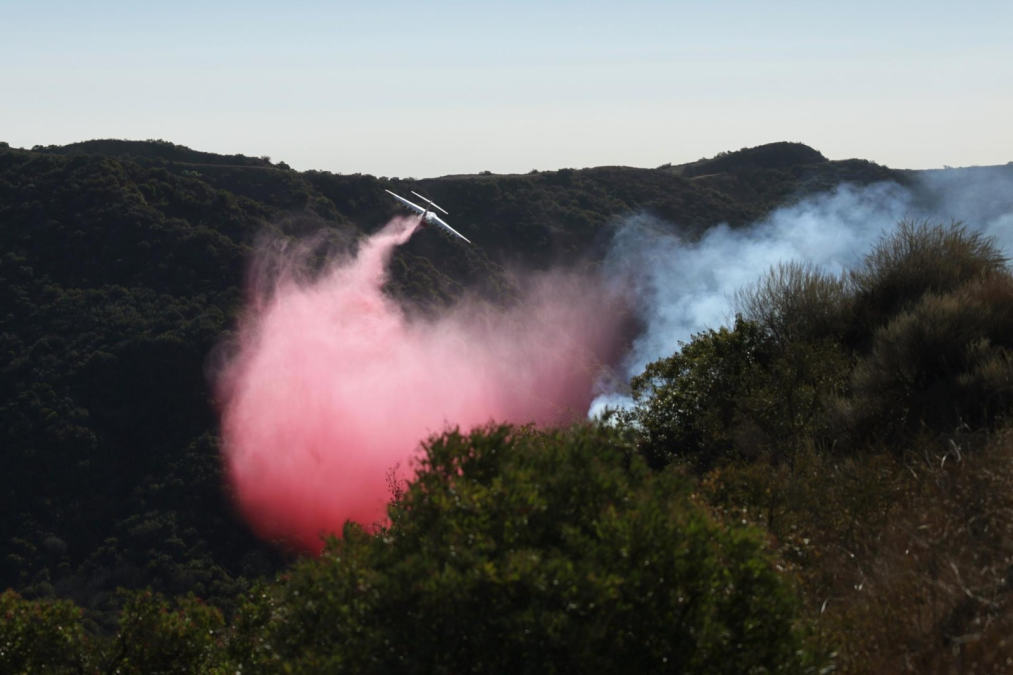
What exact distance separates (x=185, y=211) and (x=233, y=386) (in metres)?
24.2

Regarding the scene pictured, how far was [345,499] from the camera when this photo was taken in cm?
5888

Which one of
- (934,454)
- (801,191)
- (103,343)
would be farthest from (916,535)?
(801,191)

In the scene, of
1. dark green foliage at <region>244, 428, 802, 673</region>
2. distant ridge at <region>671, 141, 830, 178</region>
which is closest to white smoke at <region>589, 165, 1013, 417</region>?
distant ridge at <region>671, 141, 830, 178</region>

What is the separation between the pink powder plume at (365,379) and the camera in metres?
59.5

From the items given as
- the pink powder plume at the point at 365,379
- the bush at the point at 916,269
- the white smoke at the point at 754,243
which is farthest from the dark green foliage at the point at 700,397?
the white smoke at the point at 754,243

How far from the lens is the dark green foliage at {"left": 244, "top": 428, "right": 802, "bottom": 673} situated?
9.55 m

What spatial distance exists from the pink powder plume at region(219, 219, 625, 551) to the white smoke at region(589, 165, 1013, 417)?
4.29 meters

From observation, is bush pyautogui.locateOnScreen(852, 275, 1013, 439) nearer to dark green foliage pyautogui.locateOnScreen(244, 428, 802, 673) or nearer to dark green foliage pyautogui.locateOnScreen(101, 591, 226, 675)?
dark green foliage pyautogui.locateOnScreen(244, 428, 802, 673)

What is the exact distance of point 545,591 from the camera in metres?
9.55

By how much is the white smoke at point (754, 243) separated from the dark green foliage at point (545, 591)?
195 ft

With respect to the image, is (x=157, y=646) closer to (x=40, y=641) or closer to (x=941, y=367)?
(x=40, y=641)

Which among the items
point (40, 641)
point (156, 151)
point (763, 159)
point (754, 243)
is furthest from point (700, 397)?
point (763, 159)

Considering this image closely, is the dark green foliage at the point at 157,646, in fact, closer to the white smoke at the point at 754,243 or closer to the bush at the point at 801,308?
the bush at the point at 801,308

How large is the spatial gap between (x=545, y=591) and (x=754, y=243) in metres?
87.3
